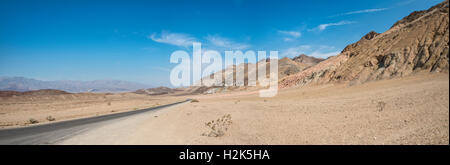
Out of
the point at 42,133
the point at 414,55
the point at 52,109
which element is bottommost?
the point at 52,109

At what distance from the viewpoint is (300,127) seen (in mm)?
8555

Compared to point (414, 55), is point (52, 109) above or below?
below

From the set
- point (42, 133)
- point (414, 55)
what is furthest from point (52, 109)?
point (414, 55)

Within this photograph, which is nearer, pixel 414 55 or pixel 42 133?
pixel 42 133

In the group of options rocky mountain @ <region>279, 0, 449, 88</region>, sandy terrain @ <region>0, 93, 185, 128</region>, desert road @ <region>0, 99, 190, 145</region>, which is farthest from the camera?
sandy terrain @ <region>0, 93, 185, 128</region>

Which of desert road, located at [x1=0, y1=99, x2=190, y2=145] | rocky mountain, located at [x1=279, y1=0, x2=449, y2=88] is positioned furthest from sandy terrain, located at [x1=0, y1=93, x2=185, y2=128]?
rocky mountain, located at [x1=279, y1=0, x2=449, y2=88]

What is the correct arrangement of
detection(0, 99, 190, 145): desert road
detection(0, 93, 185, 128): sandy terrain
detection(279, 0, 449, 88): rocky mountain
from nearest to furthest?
1. detection(0, 99, 190, 145): desert road
2. detection(279, 0, 449, 88): rocky mountain
3. detection(0, 93, 185, 128): sandy terrain

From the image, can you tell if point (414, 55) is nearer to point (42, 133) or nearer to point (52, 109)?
point (42, 133)

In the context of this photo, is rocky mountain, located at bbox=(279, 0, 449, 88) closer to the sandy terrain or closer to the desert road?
the desert road

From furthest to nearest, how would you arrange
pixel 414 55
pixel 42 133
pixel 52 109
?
pixel 52 109 → pixel 414 55 → pixel 42 133

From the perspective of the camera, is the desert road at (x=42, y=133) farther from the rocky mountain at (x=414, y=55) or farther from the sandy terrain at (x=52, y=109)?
the rocky mountain at (x=414, y=55)
